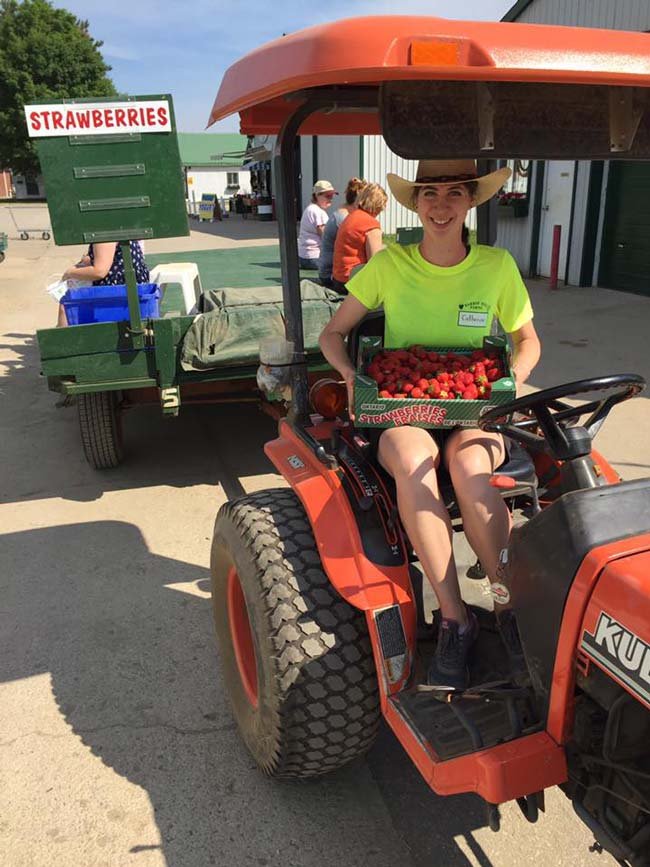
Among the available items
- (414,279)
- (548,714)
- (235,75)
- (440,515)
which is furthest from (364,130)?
(548,714)

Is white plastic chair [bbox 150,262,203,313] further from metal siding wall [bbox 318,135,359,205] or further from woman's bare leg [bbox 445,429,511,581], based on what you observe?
metal siding wall [bbox 318,135,359,205]

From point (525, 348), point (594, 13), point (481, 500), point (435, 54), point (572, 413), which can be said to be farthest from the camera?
point (594, 13)

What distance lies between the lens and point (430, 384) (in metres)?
2.17

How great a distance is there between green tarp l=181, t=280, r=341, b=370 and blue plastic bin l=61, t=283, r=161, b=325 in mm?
364

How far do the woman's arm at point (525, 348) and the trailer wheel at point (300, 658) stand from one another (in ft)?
2.87

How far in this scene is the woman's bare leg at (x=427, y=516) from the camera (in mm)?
1926

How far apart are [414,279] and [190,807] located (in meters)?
1.74

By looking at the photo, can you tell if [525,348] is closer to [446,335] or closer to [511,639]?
[446,335]

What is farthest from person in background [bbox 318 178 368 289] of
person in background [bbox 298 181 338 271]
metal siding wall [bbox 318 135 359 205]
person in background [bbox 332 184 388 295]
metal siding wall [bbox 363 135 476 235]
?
metal siding wall [bbox 318 135 359 205]

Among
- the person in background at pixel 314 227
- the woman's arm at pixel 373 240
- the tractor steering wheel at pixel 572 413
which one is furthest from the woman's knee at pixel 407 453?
the person in background at pixel 314 227

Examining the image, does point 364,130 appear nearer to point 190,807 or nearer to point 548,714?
point 548,714

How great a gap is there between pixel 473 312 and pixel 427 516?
28.9 inches

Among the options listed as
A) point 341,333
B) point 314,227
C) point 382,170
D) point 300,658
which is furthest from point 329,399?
point 382,170

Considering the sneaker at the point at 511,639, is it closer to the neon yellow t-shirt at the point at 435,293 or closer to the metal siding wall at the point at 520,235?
the neon yellow t-shirt at the point at 435,293
